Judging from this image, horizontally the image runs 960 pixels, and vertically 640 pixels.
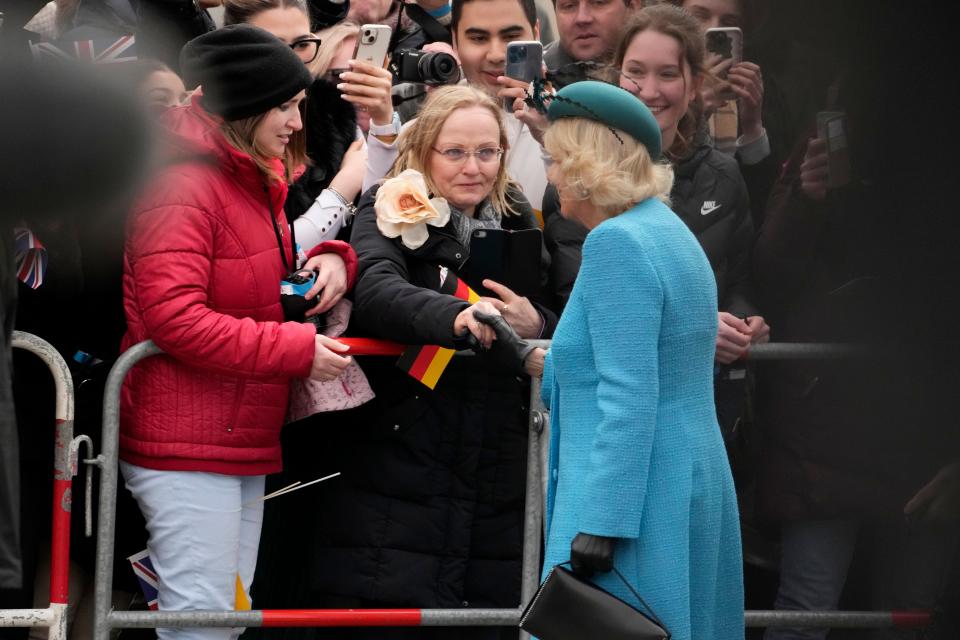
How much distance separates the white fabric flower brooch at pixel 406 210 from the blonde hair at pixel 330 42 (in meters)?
0.81

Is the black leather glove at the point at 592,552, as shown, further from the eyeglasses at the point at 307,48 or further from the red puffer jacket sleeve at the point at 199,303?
the eyeglasses at the point at 307,48

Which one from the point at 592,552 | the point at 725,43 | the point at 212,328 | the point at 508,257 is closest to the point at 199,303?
the point at 212,328

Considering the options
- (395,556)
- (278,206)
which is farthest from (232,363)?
(395,556)

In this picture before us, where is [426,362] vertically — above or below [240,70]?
below

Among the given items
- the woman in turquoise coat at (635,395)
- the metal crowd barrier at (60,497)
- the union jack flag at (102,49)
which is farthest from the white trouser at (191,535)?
the union jack flag at (102,49)

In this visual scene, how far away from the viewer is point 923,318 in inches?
44.0

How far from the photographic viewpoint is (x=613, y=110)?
2.84 m

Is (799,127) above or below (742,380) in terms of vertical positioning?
above

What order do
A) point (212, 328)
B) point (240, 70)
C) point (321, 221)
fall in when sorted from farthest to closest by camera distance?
point (321, 221), point (240, 70), point (212, 328)

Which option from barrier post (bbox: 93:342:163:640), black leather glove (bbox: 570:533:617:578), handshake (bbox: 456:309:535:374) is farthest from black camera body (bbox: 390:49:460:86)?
black leather glove (bbox: 570:533:617:578)

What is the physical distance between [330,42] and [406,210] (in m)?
1.03

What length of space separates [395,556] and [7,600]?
104cm

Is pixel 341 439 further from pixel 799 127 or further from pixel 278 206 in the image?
pixel 799 127

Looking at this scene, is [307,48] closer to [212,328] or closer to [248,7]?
[248,7]
